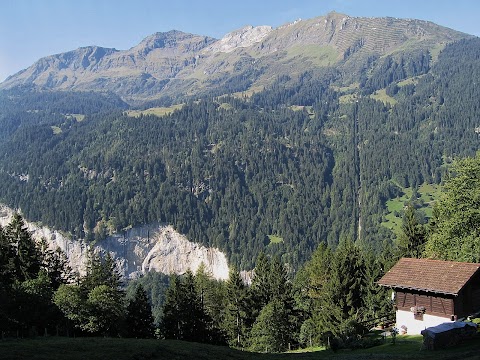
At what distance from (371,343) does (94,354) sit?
74.5 ft

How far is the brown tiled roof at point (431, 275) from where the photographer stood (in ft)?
135

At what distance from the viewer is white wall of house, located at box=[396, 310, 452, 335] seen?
42.3 m

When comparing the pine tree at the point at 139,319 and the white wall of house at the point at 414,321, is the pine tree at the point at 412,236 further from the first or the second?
the pine tree at the point at 139,319

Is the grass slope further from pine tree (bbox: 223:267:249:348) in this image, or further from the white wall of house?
pine tree (bbox: 223:267:249:348)

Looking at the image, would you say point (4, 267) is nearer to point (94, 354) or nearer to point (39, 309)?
point (39, 309)

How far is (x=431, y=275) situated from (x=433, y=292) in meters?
1.87

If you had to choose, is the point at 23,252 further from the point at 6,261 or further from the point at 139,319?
the point at 139,319

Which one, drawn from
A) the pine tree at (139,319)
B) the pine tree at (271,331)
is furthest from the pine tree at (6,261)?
the pine tree at (271,331)

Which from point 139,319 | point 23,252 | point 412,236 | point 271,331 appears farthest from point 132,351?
point 412,236

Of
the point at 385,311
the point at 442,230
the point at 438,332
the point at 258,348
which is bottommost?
the point at 258,348

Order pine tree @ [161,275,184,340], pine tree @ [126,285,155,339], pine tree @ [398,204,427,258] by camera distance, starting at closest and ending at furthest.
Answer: pine tree @ [126,285,155,339] < pine tree @ [161,275,184,340] < pine tree @ [398,204,427,258]

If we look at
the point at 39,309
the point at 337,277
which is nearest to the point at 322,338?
the point at 337,277

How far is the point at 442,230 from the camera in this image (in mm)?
49719

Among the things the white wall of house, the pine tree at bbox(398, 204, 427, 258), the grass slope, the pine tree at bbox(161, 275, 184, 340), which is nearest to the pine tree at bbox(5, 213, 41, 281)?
the pine tree at bbox(161, 275, 184, 340)
